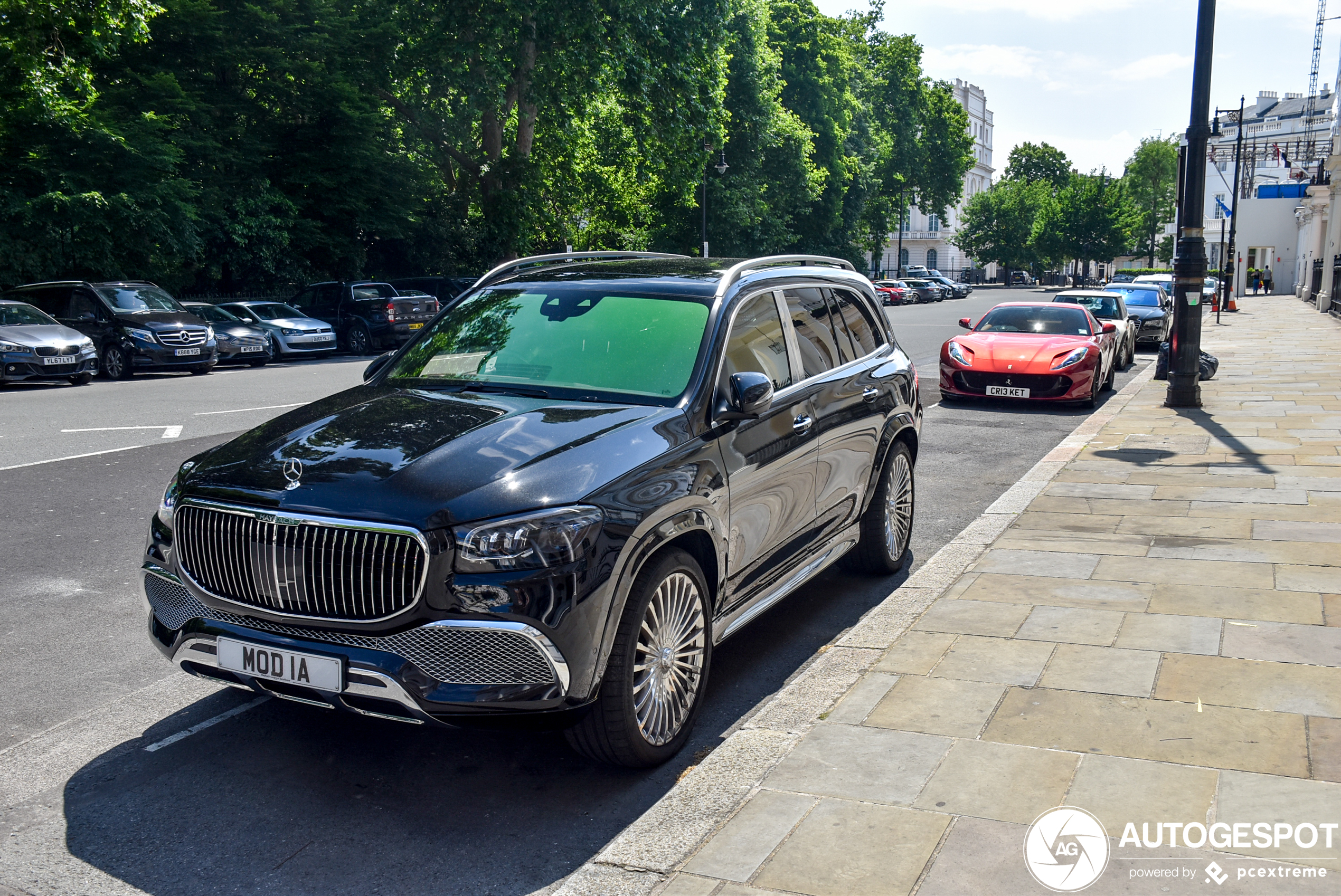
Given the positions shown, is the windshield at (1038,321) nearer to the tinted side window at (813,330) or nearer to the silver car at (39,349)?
the tinted side window at (813,330)

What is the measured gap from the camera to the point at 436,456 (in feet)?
12.4

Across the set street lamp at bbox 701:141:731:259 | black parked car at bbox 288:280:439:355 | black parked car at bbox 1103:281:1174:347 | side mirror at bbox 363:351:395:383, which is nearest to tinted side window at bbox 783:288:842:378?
side mirror at bbox 363:351:395:383

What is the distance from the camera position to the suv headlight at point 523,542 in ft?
11.4

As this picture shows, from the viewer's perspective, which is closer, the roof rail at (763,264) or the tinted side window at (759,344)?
the tinted side window at (759,344)

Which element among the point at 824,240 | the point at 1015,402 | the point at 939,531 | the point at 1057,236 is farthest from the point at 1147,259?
the point at 939,531

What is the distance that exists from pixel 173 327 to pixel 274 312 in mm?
5514

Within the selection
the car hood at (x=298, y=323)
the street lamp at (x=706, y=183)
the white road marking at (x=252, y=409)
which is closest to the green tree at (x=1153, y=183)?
the street lamp at (x=706, y=183)

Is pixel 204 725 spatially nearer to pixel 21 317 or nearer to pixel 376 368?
pixel 376 368

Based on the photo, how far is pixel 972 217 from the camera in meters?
107

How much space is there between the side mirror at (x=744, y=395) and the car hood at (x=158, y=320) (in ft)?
62.1

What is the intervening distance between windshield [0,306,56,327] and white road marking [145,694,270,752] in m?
17.2

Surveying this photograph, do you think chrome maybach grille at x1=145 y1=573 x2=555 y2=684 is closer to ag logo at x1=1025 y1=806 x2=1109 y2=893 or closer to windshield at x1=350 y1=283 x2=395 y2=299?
ag logo at x1=1025 y1=806 x2=1109 y2=893

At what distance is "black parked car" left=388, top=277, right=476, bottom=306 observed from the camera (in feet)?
98.9

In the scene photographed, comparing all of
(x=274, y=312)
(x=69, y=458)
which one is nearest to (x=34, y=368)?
(x=274, y=312)
